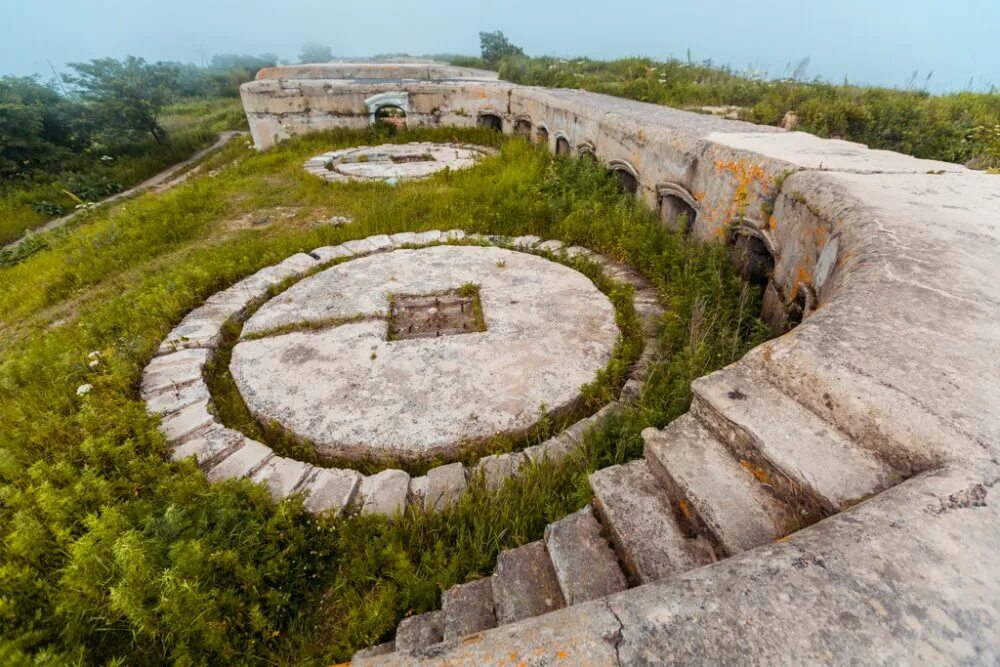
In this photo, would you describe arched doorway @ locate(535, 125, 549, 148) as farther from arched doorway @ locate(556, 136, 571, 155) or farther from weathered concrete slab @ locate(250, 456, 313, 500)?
weathered concrete slab @ locate(250, 456, 313, 500)

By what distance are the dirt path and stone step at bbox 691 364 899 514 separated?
12.6 m

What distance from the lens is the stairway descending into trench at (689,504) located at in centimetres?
148

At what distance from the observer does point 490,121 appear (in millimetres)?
11273

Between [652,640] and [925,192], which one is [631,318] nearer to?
[925,192]

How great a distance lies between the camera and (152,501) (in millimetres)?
2457

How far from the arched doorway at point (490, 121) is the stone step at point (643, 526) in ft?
34.3

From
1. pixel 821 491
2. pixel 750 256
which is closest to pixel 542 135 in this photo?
pixel 750 256

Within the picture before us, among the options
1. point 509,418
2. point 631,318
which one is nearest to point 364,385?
point 509,418

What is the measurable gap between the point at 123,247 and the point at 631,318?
20.5ft

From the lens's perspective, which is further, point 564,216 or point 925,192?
point 564,216

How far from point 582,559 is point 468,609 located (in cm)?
54

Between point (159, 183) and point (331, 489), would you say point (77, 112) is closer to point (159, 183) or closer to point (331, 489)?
point (159, 183)

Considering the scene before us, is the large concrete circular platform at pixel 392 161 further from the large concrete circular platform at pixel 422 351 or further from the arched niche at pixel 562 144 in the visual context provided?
the large concrete circular platform at pixel 422 351

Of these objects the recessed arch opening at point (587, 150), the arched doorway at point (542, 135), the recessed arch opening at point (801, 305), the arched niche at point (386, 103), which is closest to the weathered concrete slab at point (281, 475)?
the recessed arch opening at point (801, 305)
